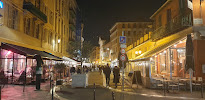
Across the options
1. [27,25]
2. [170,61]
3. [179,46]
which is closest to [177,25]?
[179,46]

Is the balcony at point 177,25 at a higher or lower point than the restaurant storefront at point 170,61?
higher

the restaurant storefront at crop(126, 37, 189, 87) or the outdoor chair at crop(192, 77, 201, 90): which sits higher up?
the restaurant storefront at crop(126, 37, 189, 87)

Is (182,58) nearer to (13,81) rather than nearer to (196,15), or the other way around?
(196,15)

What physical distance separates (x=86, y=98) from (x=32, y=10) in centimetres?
1300

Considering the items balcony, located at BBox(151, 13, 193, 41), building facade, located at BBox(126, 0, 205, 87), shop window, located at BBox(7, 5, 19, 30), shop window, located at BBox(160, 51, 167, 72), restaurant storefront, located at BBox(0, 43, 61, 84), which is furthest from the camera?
shop window, located at BBox(160, 51, 167, 72)

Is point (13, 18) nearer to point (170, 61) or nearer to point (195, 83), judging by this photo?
point (170, 61)

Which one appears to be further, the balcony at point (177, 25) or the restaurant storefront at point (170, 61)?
the restaurant storefront at point (170, 61)

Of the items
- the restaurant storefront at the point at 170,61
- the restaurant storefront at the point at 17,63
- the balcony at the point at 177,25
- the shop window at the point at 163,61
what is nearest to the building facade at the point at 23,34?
the restaurant storefront at the point at 17,63

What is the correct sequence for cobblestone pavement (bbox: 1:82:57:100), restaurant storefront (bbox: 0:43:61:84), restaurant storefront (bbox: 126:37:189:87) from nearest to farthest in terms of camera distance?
cobblestone pavement (bbox: 1:82:57:100) < restaurant storefront (bbox: 126:37:189:87) < restaurant storefront (bbox: 0:43:61:84)

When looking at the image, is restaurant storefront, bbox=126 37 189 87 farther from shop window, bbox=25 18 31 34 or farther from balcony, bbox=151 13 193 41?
shop window, bbox=25 18 31 34

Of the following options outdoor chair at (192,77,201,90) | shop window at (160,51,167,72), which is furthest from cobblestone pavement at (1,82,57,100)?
shop window at (160,51,167,72)

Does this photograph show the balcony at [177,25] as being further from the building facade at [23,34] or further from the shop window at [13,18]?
the shop window at [13,18]

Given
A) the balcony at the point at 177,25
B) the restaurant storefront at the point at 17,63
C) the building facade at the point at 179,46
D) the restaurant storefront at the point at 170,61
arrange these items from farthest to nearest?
1. the restaurant storefront at the point at 17,63
2. the restaurant storefront at the point at 170,61
3. the balcony at the point at 177,25
4. the building facade at the point at 179,46

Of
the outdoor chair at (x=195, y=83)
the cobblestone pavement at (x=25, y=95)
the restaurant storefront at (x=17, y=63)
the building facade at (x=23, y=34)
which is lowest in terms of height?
the cobblestone pavement at (x=25, y=95)
